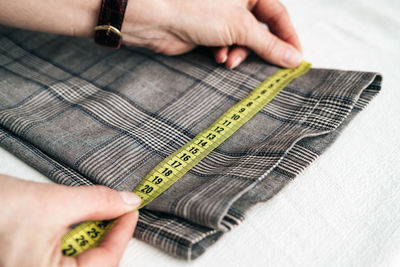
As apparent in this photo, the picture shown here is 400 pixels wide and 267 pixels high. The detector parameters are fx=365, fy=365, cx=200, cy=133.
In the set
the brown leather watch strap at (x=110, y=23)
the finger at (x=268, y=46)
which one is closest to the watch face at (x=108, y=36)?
the brown leather watch strap at (x=110, y=23)

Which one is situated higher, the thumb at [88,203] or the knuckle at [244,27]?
the knuckle at [244,27]

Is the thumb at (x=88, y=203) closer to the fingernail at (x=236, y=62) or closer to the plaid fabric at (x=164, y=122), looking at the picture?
the plaid fabric at (x=164, y=122)

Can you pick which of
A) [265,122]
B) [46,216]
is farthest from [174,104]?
[46,216]

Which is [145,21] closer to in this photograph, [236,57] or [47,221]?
[236,57]

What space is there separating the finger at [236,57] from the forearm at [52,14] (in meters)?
0.64

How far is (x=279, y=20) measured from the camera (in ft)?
6.34

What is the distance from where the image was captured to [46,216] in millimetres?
921

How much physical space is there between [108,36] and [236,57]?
604 mm

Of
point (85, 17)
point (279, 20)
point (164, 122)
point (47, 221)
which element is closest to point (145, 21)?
point (85, 17)

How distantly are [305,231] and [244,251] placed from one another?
20 cm

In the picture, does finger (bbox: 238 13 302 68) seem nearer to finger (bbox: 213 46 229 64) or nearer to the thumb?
finger (bbox: 213 46 229 64)

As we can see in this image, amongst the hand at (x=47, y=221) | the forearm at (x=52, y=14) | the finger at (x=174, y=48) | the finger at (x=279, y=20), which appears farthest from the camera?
the finger at (x=279, y=20)

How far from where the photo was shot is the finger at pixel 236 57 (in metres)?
1.74

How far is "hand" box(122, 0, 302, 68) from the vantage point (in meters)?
1.68
